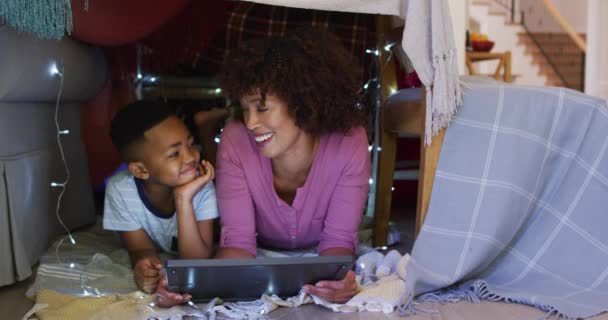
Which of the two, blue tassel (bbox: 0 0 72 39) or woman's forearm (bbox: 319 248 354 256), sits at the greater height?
blue tassel (bbox: 0 0 72 39)

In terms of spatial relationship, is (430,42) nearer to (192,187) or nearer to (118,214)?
(192,187)

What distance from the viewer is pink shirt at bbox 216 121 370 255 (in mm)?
1359

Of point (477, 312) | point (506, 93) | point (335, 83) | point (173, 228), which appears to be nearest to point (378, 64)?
point (335, 83)

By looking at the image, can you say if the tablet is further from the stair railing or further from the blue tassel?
the stair railing

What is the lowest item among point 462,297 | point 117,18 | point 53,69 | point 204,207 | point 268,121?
point 462,297

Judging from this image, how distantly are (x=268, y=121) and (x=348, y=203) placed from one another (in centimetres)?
25

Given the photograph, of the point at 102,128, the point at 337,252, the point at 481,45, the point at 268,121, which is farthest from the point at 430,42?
the point at 481,45

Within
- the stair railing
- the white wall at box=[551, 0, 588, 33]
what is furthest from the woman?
the white wall at box=[551, 0, 588, 33]

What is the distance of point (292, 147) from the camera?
1391 mm

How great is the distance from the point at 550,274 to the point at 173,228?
834mm

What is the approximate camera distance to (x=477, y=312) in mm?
1123

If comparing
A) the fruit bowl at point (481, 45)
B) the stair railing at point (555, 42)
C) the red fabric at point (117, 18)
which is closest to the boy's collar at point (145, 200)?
the red fabric at point (117, 18)

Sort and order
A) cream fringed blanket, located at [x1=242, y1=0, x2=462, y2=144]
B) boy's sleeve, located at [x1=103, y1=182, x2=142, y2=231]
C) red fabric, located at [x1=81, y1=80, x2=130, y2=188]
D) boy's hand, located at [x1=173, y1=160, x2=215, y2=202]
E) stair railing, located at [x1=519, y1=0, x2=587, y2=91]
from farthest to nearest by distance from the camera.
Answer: stair railing, located at [x1=519, y1=0, x2=587, y2=91] → red fabric, located at [x1=81, y1=80, x2=130, y2=188] → boy's sleeve, located at [x1=103, y1=182, x2=142, y2=231] → boy's hand, located at [x1=173, y1=160, x2=215, y2=202] → cream fringed blanket, located at [x1=242, y1=0, x2=462, y2=144]

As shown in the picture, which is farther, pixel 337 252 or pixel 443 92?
pixel 337 252
